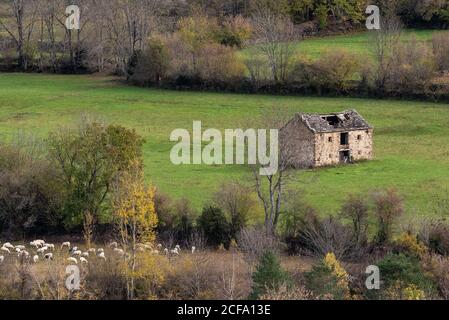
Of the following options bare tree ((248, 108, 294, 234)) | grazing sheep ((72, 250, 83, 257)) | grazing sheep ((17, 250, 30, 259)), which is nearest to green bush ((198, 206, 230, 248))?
bare tree ((248, 108, 294, 234))

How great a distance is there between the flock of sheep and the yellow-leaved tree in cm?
57

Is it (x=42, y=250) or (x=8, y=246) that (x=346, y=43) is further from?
(x=42, y=250)

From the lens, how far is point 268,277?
3509 centimetres

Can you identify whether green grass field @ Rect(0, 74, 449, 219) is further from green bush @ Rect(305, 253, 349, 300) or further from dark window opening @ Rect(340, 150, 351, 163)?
green bush @ Rect(305, 253, 349, 300)

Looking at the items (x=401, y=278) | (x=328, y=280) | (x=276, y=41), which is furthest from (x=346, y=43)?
(x=328, y=280)

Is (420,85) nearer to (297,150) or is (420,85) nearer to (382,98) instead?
(382,98)

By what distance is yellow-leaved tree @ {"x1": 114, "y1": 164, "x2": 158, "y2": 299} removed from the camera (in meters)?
38.1

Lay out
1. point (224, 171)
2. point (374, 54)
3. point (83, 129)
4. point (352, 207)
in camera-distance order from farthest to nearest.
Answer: point (374, 54)
point (224, 171)
point (83, 129)
point (352, 207)

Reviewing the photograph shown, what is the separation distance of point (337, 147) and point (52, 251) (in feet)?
65.2

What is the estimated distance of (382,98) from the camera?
3076 inches

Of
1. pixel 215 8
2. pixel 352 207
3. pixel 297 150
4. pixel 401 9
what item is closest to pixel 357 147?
pixel 297 150

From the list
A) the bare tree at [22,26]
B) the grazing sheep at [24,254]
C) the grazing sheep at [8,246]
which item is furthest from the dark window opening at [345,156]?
the bare tree at [22,26]

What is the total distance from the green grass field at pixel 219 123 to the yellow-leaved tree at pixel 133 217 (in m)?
8.42

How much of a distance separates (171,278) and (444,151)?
90.5ft
